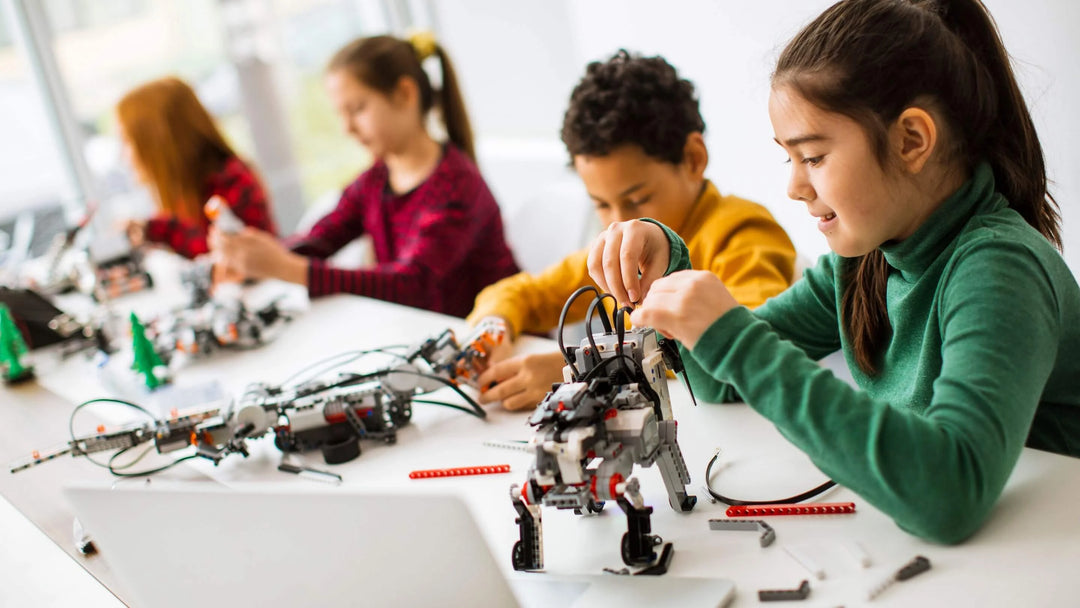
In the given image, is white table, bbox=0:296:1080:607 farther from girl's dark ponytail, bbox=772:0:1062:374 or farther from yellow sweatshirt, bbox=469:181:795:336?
girl's dark ponytail, bbox=772:0:1062:374

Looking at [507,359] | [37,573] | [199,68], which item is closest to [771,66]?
[507,359]

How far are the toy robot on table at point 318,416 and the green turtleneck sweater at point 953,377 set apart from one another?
63 cm

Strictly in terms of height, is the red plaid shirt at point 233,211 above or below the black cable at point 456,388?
above

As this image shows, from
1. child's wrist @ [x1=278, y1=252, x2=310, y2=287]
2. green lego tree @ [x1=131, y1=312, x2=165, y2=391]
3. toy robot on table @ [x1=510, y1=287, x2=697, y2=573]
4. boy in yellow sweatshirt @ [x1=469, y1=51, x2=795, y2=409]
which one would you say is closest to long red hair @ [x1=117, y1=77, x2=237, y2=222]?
child's wrist @ [x1=278, y1=252, x2=310, y2=287]

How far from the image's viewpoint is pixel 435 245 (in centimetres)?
223

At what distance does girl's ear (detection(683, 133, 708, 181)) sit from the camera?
1.65 meters

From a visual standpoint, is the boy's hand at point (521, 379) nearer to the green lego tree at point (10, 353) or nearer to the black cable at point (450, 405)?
the black cable at point (450, 405)

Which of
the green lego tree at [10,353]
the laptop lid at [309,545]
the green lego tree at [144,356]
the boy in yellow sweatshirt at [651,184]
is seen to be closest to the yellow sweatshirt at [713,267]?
the boy in yellow sweatshirt at [651,184]

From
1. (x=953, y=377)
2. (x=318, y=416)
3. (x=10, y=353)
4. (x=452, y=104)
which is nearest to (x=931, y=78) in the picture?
(x=953, y=377)

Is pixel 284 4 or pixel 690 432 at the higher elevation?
pixel 284 4

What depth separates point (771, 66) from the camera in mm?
1148

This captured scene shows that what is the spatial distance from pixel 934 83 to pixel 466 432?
0.81 m

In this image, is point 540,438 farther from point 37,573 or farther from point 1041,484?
point 37,573

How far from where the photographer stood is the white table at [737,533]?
82 cm
